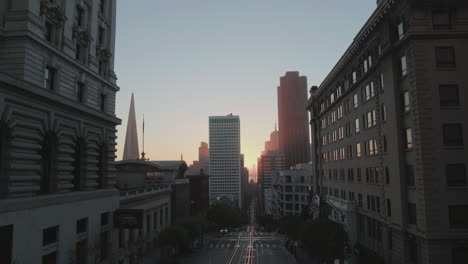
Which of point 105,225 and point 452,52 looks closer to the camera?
point 452,52

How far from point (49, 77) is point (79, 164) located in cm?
901

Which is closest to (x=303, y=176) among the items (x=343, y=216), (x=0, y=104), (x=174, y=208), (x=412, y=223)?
(x=174, y=208)

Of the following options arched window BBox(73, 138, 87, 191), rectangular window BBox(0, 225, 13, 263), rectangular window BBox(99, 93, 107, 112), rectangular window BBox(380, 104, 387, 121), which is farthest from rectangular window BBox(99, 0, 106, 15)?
rectangular window BBox(380, 104, 387, 121)

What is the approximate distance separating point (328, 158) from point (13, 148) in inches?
2172

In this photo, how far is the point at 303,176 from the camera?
136625 mm

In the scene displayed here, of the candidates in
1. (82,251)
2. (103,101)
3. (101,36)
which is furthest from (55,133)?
(101,36)

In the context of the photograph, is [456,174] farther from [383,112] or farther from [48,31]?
[48,31]

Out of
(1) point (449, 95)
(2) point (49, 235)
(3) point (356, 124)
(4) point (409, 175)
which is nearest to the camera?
(2) point (49, 235)

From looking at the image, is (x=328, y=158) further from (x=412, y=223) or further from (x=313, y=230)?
(x=412, y=223)

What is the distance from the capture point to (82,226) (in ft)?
110

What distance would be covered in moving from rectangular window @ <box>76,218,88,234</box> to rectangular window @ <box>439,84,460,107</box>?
33.0m

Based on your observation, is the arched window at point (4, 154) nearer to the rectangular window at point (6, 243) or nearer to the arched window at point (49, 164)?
the rectangular window at point (6, 243)

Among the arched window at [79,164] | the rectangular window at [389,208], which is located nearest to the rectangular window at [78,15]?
the arched window at [79,164]

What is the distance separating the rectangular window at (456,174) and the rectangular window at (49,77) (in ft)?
109
